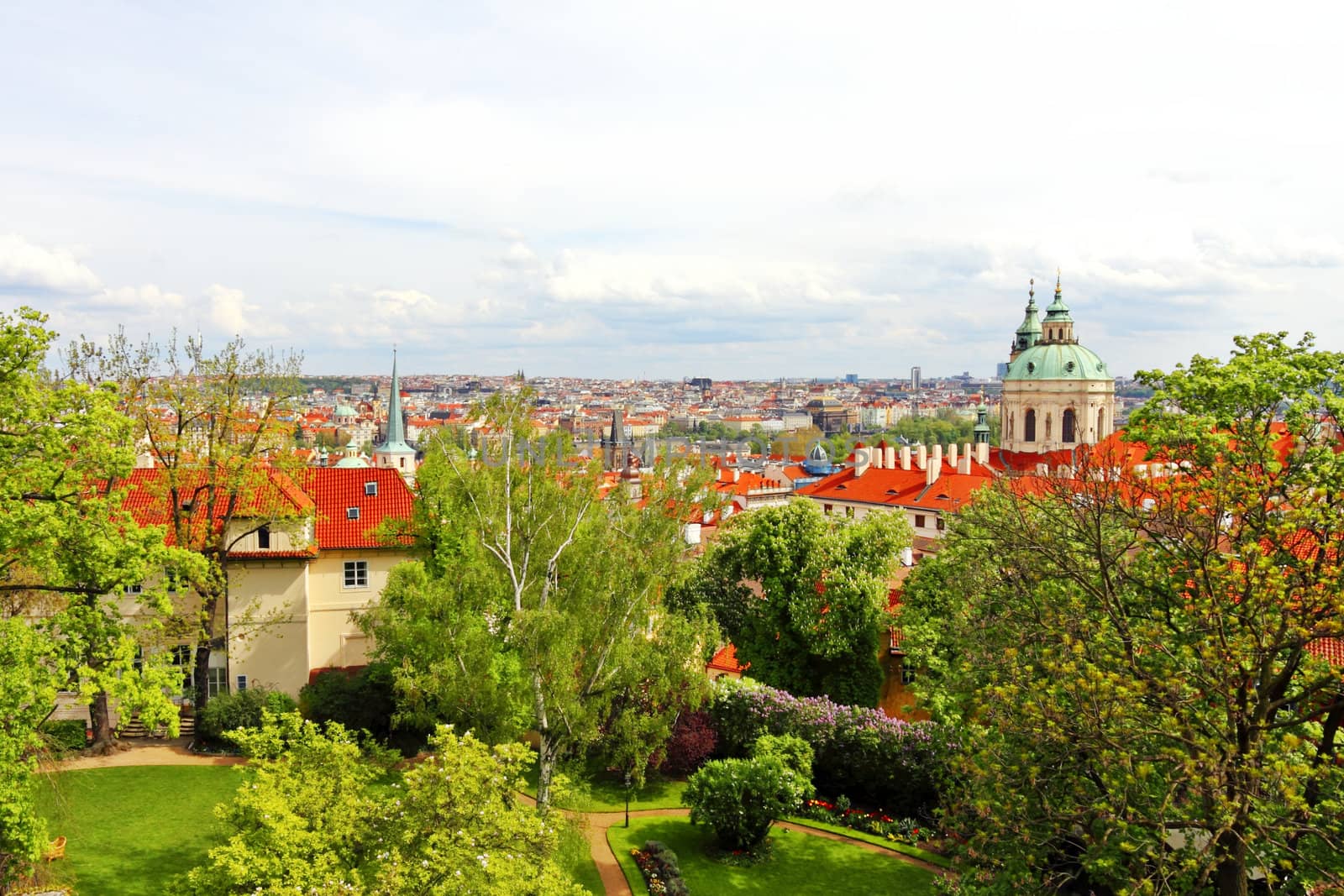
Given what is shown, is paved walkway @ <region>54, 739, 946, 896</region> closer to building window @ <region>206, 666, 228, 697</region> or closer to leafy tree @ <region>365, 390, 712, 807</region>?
building window @ <region>206, 666, 228, 697</region>

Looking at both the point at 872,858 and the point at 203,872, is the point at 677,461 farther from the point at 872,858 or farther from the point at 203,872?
the point at 203,872

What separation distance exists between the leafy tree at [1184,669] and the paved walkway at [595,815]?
6.68m

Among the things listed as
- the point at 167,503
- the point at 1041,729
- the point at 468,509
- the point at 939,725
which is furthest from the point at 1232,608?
the point at 167,503

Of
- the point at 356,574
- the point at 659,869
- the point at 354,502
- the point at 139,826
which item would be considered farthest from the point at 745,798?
the point at 354,502

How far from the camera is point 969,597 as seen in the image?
1753cm

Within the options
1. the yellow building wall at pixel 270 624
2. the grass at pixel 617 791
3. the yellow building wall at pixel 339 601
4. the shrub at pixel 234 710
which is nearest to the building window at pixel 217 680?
the yellow building wall at pixel 270 624

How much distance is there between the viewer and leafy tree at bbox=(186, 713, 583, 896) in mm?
12648

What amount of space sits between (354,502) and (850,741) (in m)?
17.5

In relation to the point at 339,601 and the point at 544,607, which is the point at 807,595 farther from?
the point at 339,601

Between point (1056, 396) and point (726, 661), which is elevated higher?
point (1056, 396)

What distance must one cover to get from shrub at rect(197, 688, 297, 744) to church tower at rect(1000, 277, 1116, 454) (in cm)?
7091

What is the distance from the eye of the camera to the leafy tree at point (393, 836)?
41.5ft

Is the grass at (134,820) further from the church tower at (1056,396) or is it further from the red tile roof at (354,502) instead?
the church tower at (1056,396)

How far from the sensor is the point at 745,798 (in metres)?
20.9
